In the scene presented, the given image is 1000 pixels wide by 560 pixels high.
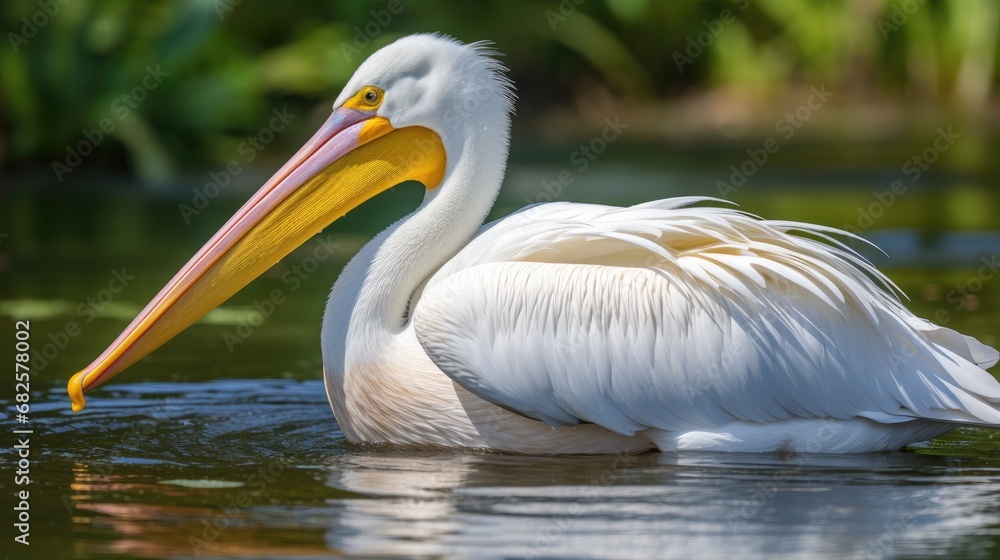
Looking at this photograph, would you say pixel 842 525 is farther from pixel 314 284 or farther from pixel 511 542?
pixel 314 284

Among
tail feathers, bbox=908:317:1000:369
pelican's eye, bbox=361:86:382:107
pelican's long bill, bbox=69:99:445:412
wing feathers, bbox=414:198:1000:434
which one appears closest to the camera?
wing feathers, bbox=414:198:1000:434

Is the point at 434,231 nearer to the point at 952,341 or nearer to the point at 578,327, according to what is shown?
the point at 578,327

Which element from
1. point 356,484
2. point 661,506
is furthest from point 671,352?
point 356,484

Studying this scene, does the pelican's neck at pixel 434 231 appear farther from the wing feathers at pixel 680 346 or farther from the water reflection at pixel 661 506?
the water reflection at pixel 661 506

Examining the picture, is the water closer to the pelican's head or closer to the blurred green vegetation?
the pelican's head

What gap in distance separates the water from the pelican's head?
0.62m

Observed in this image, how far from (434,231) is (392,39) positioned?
14590mm

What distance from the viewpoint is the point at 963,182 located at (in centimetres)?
1628

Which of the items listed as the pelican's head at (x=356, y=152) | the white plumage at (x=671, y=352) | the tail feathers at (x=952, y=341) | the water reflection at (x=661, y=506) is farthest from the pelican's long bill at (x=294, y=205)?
the tail feathers at (x=952, y=341)

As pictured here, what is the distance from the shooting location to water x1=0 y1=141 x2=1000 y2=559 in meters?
4.40

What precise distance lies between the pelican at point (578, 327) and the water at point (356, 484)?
0.47ft

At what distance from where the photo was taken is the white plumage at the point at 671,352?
5.53m

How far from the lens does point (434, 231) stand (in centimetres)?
604

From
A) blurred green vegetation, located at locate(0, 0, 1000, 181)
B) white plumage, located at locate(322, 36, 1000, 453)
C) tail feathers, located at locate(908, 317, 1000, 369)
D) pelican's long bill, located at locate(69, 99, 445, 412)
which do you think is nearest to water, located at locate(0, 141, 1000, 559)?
white plumage, located at locate(322, 36, 1000, 453)
